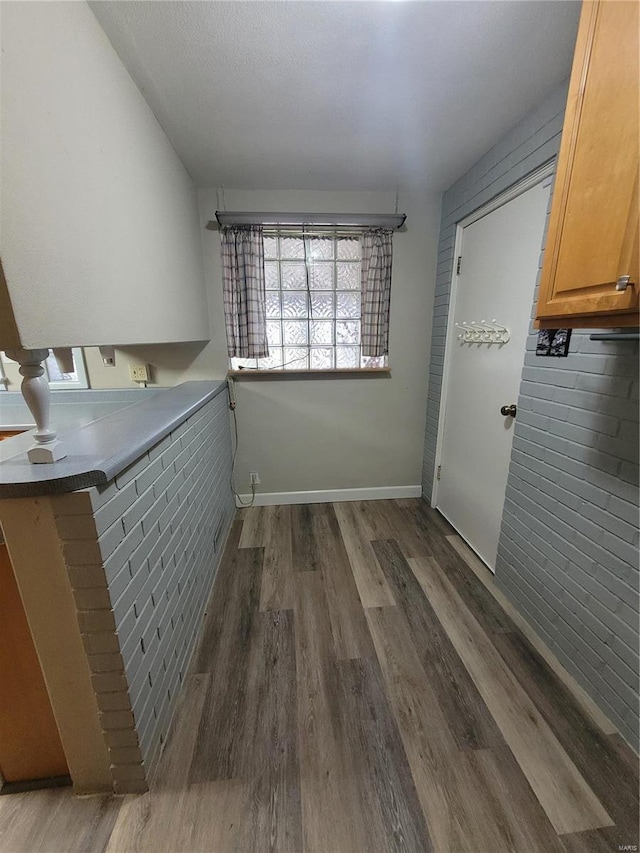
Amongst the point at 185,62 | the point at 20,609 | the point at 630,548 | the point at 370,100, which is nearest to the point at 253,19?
the point at 185,62

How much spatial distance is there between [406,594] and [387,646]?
0.35 m

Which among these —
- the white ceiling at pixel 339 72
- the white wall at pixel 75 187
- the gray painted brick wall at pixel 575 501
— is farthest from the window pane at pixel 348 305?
the white wall at pixel 75 187

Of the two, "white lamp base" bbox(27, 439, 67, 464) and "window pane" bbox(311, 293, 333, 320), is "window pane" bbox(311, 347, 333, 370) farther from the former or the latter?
"white lamp base" bbox(27, 439, 67, 464)

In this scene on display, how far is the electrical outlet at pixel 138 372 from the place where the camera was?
7.41 feet

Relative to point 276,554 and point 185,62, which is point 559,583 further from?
point 185,62

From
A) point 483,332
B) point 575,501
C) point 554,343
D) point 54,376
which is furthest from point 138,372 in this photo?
point 575,501

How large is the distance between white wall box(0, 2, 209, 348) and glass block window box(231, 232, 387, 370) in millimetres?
915

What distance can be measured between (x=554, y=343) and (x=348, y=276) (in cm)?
145

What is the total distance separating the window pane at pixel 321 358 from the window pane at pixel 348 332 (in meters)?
0.11

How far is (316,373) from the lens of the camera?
249cm

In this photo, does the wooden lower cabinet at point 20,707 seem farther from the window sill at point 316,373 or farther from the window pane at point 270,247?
the window pane at point 270,247

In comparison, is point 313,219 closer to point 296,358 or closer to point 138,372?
point 296,358

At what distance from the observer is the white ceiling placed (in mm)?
1031

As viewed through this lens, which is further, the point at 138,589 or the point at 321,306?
the point at 321,306
